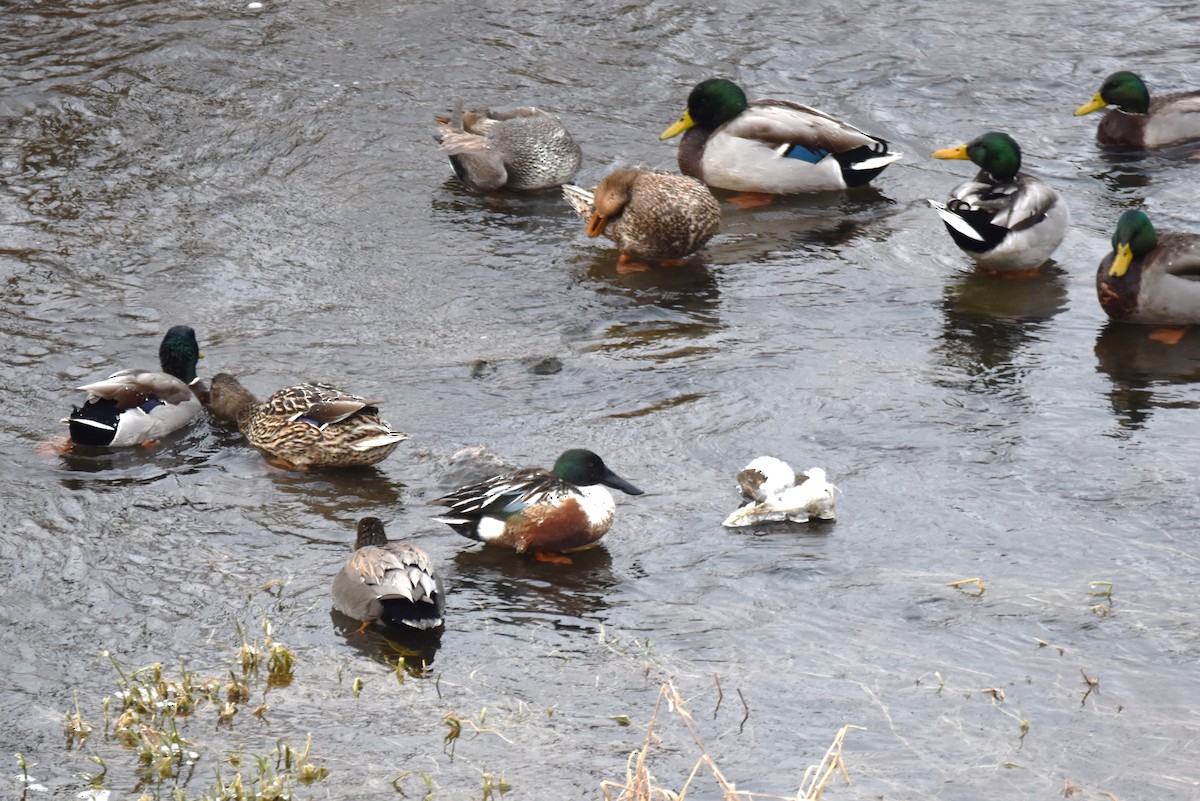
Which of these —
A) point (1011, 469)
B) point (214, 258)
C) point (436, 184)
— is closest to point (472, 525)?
point (1011, 469)

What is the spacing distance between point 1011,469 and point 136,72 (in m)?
8.33

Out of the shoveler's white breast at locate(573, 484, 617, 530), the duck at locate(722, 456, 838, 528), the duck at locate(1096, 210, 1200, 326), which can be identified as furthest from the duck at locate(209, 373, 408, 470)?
the duck at locate(1096, 210, 1200, 326)

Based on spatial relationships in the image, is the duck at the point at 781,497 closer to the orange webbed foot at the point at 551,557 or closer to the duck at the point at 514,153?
the orange webbed foot at the point at 551,557

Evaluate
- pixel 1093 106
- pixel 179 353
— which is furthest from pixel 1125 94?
pixel 179 353

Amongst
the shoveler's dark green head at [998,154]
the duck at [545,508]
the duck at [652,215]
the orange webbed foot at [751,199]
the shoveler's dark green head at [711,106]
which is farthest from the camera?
the shoveler's dark green head at [711,106]

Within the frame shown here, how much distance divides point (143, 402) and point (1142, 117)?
7807 mm

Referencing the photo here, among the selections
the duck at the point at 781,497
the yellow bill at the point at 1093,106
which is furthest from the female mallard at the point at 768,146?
the duck at the point at 781,497

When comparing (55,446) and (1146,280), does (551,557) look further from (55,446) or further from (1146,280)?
(1146,280)

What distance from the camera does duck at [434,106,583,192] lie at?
10836 mm

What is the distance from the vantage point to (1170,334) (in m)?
8.84

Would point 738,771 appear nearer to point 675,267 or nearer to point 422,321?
point 422,321

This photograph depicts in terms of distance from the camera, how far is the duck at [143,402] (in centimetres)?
739

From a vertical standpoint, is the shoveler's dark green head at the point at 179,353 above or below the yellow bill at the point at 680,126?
below

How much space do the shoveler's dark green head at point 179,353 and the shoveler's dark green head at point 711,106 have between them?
4.61 meters
